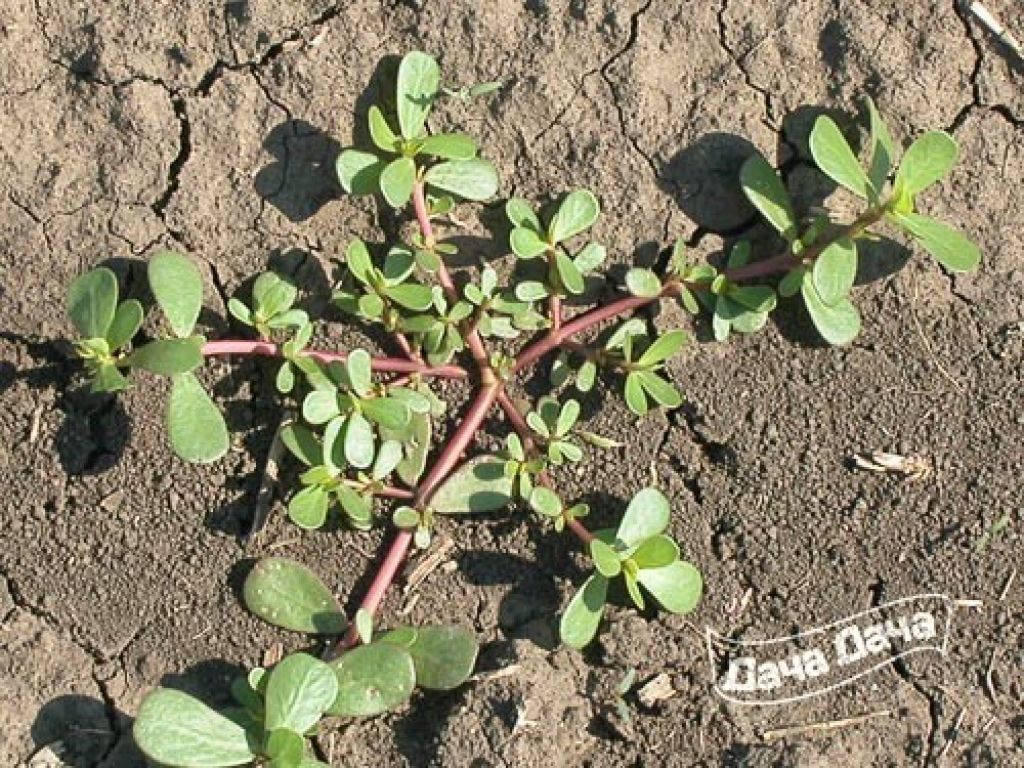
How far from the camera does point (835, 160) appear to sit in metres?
3.00

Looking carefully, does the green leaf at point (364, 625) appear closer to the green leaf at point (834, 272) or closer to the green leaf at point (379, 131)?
the green leaf at point (379, 131)

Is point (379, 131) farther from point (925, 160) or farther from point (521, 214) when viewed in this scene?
point (925, 160)

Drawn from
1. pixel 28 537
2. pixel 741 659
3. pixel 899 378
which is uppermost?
pixel 899 378

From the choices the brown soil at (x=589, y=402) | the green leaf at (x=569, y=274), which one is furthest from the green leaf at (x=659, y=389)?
the green leaf at (x=569, y=274)

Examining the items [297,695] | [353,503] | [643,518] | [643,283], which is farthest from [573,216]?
[297,695]

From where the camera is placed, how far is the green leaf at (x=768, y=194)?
10.1 ft

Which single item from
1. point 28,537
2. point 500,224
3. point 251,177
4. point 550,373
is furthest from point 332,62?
point 28,537

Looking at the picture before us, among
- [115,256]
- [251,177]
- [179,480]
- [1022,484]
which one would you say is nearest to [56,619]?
[179,480]

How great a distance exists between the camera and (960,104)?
3.19 meters

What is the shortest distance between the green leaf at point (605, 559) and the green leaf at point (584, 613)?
8 centimetres

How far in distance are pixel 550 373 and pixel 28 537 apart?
119 centimetres

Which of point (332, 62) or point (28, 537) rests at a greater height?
point (332, 62)

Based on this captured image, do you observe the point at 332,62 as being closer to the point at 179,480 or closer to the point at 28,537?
the point at 179,480

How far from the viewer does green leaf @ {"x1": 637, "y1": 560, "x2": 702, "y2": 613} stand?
301 cm
